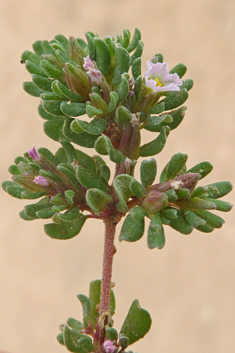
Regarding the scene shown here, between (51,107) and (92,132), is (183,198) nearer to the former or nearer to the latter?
(92,132)

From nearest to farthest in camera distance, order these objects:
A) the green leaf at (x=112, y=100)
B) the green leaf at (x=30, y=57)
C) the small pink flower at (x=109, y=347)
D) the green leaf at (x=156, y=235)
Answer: the green leaf at (x=156, y=235) → the green leaf at (x=112, y=100) → the small pink flower at (x=109, y=347) → the green leaf at (x=30, y=57)

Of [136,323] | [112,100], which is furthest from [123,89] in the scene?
[136,323]

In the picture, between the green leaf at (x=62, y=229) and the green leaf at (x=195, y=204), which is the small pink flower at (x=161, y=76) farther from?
the green leaf at (x=62, y=229)

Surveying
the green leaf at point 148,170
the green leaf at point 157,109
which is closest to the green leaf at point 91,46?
the green leaf at point 157,109

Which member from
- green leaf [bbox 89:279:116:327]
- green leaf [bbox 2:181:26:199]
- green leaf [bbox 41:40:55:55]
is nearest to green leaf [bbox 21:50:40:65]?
green leaf [bbox 41:40:55:55]

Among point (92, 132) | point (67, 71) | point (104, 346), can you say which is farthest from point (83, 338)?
point (67, 71)

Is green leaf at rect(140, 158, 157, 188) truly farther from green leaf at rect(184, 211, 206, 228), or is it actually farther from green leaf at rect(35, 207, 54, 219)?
green leaf at rect(35, 207, 54, 219)

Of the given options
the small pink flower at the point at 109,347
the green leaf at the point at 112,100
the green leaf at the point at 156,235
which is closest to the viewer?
the green leaf at the point at 156,235
